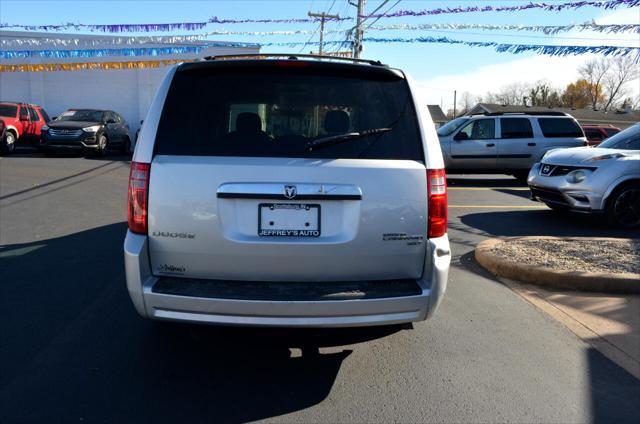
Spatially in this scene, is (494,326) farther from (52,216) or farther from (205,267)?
(52,216)

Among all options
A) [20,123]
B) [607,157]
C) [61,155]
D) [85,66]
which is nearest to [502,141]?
[607,157]

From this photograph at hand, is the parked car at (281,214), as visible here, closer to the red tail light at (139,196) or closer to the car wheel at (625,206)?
the red tail light at (139,196)

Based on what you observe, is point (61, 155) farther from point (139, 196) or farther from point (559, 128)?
point (139, 196)

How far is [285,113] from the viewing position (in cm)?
341

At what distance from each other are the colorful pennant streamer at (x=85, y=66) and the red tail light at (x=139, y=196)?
20.3m

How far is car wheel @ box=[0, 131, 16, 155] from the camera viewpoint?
691 inches

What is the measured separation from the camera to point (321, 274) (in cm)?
Result: 313

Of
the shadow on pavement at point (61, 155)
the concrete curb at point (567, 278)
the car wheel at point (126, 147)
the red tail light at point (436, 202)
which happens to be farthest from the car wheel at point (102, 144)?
the red tail light at point (436, 202)

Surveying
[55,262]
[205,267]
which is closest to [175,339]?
[205,267]

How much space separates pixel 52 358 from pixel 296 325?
1822mm

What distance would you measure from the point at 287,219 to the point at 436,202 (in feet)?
3.09

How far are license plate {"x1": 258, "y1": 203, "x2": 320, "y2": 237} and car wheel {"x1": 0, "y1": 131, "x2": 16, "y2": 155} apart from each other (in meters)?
17.9

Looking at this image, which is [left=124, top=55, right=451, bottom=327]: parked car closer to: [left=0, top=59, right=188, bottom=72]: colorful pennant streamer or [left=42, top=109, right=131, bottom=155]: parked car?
[left=42, top=109, right=131, bottom=155]: parked car

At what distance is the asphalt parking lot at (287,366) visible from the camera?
3.00m
